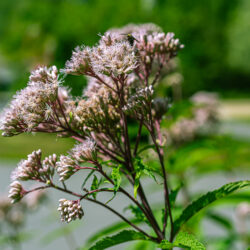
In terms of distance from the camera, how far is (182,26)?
18.0 m

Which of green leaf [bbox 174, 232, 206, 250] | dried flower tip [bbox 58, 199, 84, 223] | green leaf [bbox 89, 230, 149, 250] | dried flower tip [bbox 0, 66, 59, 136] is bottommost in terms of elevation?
green leaf [bbox 174, 232, 206, 250]

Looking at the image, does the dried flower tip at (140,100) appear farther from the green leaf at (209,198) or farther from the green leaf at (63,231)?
the green leaf at (63,231)

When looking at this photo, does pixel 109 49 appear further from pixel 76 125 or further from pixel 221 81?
pixel 221 81

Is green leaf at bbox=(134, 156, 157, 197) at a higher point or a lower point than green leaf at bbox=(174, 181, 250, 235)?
higher

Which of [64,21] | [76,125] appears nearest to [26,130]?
[76,125]

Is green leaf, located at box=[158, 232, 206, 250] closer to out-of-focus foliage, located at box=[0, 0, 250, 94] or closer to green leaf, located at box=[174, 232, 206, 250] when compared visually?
green leaf, located at box=[174, 232, 206, 250]

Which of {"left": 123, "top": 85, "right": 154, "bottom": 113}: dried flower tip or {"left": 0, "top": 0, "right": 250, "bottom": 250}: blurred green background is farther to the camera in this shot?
{"left": 0, "top": 0, "right": 250, "bottom": 250}: blurred green background

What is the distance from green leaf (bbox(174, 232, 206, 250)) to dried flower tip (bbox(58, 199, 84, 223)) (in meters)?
0.28

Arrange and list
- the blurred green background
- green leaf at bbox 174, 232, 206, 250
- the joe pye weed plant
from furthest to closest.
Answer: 1. the blurred green background
2. the joe pye weed plant
3. green leaf at bbox 174, 232, 206, 250

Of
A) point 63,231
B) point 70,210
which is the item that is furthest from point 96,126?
point 63,231

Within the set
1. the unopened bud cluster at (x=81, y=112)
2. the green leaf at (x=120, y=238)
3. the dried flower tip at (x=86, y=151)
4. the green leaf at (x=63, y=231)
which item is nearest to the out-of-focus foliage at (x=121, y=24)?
the green leaf at (x=63, y=231)

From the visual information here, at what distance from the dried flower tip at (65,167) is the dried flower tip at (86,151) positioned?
2 cm

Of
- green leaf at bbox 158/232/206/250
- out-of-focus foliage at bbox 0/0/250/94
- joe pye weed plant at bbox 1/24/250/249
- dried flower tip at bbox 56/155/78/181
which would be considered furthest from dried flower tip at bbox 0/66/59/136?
out-of-focus foliage at bbox 0/0/250/94

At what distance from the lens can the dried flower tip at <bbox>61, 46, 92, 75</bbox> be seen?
1209 millimetres
